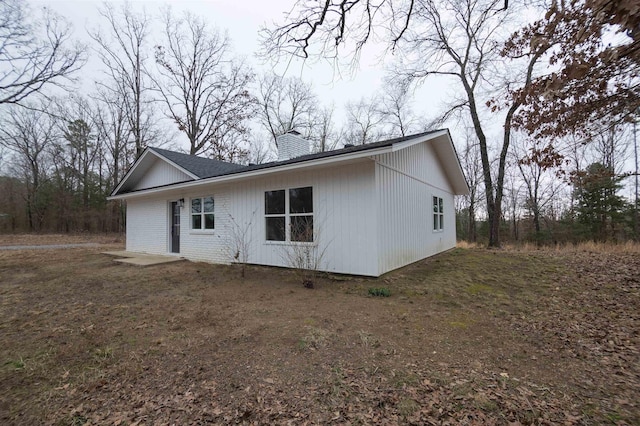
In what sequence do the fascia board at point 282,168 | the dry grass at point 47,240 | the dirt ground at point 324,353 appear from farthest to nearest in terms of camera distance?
the dry grass at point 47,240, the fascia board at point 282,168, the dirt ground at point 324,353

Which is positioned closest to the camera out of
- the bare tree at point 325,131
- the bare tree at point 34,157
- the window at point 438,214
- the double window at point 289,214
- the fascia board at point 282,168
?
the fascia board at point 282,168

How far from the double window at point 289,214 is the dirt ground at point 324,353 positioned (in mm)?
1421

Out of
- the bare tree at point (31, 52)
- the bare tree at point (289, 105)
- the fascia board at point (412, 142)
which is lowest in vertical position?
the fascia board at point (412, 142)

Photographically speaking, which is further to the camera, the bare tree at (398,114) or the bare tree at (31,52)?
the bare tree at (398,114)

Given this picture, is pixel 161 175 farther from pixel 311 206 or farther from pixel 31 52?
pixel 311 206

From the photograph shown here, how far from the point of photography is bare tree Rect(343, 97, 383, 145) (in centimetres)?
2362

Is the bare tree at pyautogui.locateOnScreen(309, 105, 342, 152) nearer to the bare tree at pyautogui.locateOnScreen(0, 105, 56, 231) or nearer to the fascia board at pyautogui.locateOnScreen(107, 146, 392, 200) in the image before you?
the fascia board at pyautogui.locateOnScreen(107, 146, 392, 200)

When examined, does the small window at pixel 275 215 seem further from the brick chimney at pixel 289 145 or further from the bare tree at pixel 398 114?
the bare tree at pixel 398 114

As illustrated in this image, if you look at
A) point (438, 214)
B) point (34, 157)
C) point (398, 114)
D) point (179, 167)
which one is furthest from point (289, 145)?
point (34, 157)

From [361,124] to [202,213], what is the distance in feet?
60.1

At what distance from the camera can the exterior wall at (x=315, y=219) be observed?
6.13 meters

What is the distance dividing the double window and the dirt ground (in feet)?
4.66

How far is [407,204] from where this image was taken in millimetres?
7840

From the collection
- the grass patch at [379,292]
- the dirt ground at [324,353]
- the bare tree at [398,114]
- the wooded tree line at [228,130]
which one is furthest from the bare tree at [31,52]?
the bare tree at [398,114]
